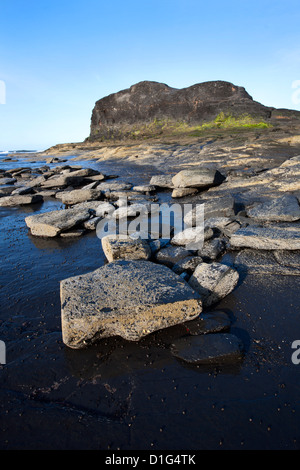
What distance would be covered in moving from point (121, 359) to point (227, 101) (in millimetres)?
46368

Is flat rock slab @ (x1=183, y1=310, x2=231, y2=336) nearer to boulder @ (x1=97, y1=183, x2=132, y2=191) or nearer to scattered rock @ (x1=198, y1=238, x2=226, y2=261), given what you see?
scattered rock @ (x1=198, y1=238, x2=226, y2=261)

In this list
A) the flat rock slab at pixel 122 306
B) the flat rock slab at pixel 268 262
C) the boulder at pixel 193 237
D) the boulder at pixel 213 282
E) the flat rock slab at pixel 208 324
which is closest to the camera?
the flat rock slab at pixel 122 306

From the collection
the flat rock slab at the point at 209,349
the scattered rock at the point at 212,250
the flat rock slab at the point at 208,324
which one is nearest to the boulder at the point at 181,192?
the scattered rock at the point at 212,250

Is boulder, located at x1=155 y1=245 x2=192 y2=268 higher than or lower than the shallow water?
higher

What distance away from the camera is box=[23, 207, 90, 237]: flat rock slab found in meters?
6.36

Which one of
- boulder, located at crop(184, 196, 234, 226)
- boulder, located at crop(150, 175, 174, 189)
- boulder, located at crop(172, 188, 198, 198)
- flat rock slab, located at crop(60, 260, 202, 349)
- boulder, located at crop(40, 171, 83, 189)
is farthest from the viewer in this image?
boulder, located at crop(40, 171, 83, 189)

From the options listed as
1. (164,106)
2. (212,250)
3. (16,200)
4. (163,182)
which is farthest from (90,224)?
(164,106)

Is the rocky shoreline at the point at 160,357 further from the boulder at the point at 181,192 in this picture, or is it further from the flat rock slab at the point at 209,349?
the boulder at the point at 181,192

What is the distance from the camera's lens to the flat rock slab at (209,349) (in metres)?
2.60

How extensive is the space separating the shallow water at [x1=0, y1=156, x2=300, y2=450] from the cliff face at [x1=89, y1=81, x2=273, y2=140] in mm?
36817

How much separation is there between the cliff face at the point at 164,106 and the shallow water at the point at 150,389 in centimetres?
3682

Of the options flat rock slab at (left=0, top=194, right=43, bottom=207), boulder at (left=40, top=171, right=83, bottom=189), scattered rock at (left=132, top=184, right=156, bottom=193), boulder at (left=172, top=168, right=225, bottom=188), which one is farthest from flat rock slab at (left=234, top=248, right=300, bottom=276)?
boulder at (left=40, top=171, right=83, bottom=189)

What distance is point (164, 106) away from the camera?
158 feet

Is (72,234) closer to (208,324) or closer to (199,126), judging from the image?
(208,324)
